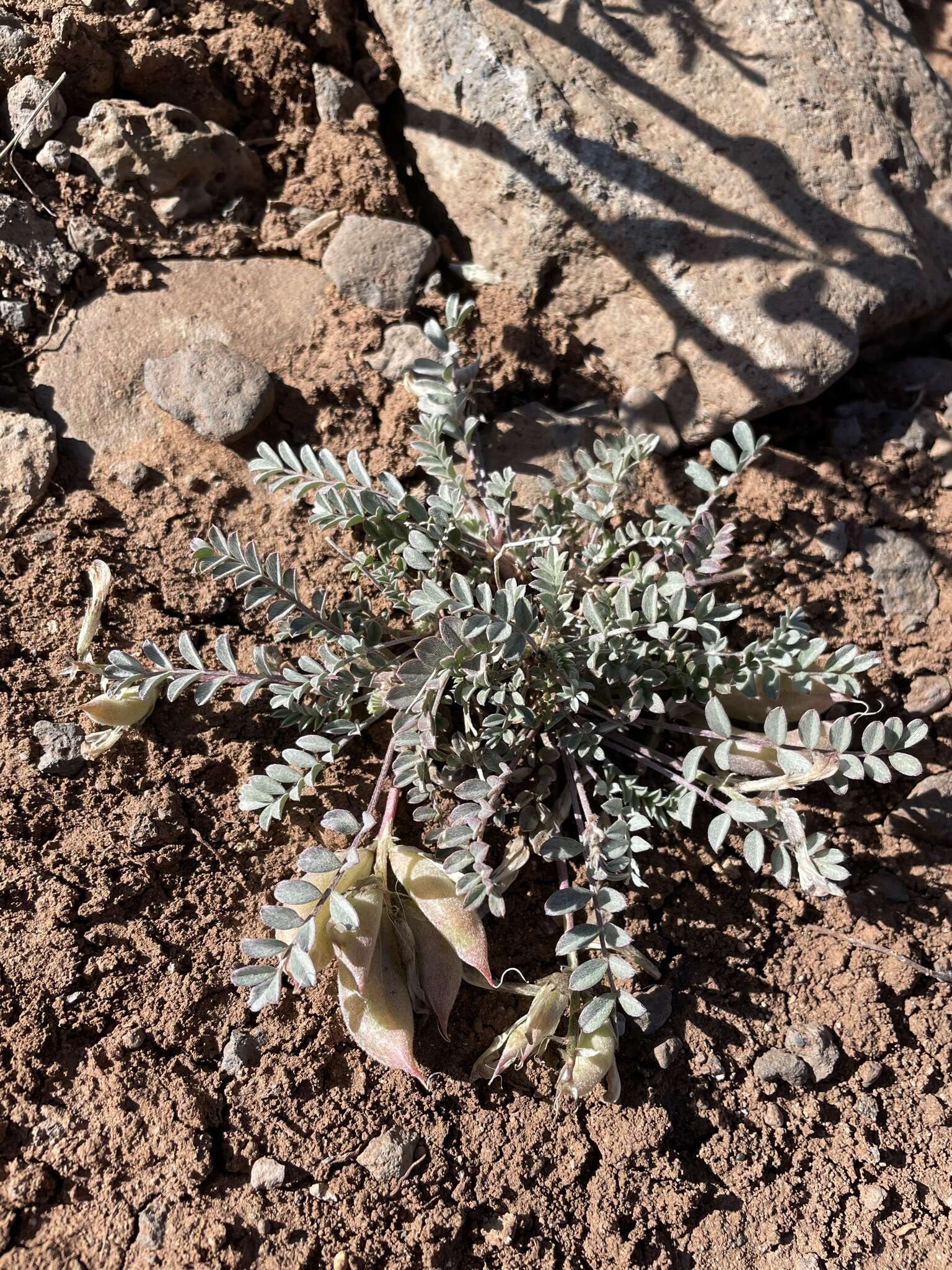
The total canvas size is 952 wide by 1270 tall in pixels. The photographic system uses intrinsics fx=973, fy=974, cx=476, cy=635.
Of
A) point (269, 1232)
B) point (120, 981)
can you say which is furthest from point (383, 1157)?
point (120, 981)

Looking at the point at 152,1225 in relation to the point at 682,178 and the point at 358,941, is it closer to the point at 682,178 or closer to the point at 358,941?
the point at 358,941

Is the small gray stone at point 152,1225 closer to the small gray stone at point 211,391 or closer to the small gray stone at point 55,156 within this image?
the small gray stone at point 211,391

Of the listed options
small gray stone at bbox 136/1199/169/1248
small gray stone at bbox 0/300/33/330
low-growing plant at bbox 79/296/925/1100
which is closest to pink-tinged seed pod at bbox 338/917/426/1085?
low-growing plant at bbox 79/296/925/1100

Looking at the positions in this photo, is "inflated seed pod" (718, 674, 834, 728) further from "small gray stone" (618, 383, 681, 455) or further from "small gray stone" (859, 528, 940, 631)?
"small gray stone" (618, 383, 681, 455)

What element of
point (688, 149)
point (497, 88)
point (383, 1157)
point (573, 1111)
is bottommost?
point (573, 1111)

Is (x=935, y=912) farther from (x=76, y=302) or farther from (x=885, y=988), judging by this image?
(x=76, y=302)

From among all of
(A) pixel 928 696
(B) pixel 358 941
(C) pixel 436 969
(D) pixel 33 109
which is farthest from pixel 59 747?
(A) pixel 928 696

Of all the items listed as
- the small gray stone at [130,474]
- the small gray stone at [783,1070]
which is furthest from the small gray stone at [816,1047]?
the small gray stone at [130,474]
